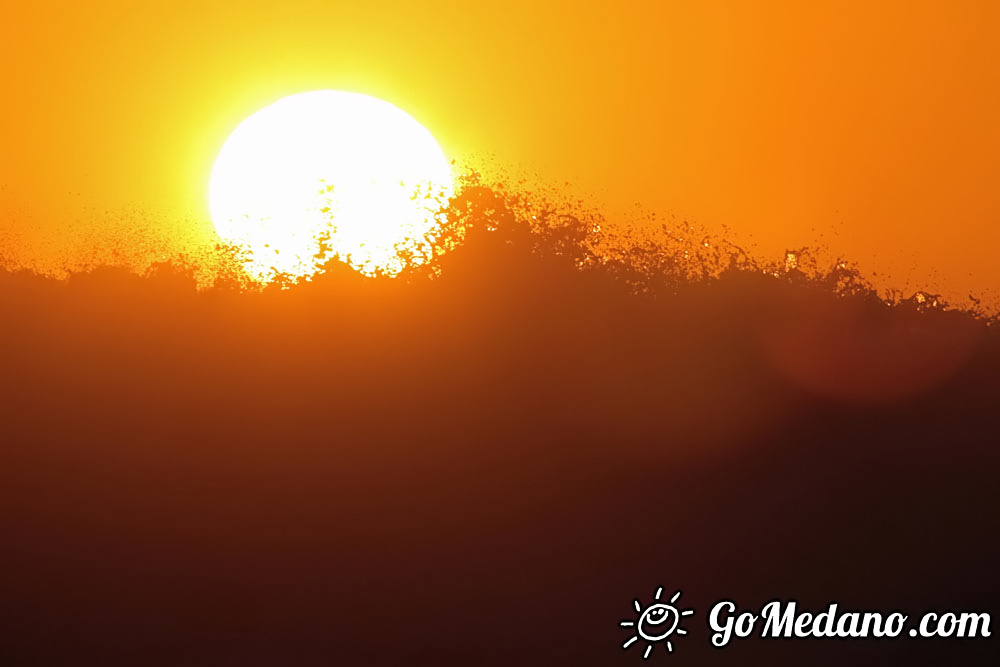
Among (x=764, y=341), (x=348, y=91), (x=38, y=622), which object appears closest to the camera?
(x=38, y=622)

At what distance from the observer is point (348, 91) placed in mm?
26344

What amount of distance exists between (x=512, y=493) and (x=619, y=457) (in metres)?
1.89

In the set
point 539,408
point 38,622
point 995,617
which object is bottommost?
point 38,622

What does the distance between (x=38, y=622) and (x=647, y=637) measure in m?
8.99

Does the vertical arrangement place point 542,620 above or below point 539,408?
below

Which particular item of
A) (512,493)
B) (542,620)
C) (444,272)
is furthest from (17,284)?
(542,620)

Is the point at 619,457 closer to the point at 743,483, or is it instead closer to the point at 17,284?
the point at 743,483

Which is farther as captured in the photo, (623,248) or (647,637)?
(623,248)

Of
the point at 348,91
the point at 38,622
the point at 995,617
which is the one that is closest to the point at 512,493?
the point at 38,622

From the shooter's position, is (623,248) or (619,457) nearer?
(619,457)

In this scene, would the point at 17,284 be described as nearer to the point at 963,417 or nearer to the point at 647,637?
the point at 647,637

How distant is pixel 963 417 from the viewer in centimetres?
1780

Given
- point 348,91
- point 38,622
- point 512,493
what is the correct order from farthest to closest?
point 348,91 < point 512,493 < point 38,622

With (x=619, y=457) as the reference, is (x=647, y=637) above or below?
below
